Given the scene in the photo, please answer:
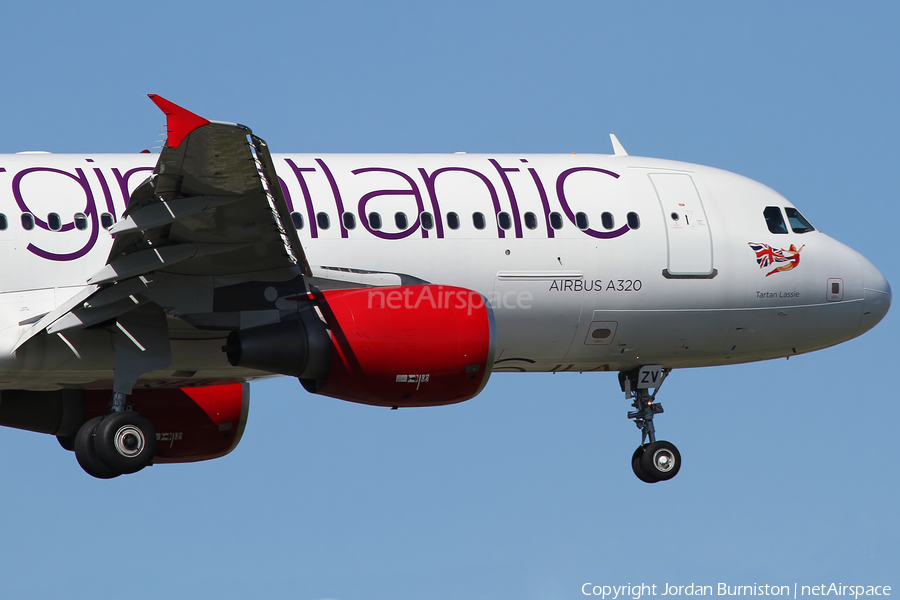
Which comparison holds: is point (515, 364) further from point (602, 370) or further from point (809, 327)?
point (809, 327)

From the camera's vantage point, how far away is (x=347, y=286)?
60.7 ft

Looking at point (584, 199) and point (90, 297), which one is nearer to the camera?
point (90, 297)

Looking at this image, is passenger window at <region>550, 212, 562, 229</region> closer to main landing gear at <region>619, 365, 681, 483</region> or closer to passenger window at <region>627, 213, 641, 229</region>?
passenger window at <region>627, 213, 641, 229</region>

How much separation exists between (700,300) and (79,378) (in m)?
8.80

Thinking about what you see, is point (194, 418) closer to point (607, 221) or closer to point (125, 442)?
point (125, 442)

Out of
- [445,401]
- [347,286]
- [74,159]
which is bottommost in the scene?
[445,401]

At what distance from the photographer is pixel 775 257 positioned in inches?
848

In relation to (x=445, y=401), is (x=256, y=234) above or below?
above

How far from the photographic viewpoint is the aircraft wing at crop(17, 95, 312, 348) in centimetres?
1578

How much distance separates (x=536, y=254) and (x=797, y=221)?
4.76 metres

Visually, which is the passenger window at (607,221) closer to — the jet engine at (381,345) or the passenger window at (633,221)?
the passenger window at (633,221)

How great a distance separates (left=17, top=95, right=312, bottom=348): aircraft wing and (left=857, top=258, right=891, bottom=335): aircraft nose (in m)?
9.07

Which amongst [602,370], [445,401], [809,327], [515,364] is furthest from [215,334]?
[809,327]

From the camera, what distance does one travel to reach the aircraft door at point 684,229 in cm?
2083
